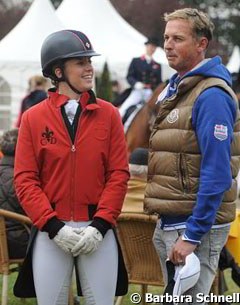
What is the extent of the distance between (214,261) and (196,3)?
134 ft

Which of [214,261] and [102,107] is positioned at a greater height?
[102,107]

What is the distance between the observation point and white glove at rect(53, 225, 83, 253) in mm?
4117

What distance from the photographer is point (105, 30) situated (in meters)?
20.2

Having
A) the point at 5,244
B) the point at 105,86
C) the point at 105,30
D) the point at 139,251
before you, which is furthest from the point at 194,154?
the point at 105,86

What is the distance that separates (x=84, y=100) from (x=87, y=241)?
76cm

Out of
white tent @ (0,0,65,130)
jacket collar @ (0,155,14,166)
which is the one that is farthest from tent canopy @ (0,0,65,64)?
jacket collar @ (0,155,14,166)

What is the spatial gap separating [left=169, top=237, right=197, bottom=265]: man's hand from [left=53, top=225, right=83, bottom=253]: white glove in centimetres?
51

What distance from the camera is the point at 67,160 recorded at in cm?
421

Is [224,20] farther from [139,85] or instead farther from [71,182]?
[71,182]

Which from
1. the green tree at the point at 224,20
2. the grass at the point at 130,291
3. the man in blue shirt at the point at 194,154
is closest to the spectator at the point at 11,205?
the grass at the point at 130,291

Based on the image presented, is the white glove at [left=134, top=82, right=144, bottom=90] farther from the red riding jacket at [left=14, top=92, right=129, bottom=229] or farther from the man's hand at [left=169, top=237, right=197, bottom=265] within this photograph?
the man's hand at [left=169, top=237, right=197, bottom=265]

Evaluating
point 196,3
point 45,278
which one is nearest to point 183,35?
point 45,278

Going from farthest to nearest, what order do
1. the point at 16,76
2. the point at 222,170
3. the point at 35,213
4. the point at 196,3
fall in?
the point at 196,3 → the point at 16,76 → the point at 35,213 → the point at 222,170

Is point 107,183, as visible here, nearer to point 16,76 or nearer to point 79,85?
point 79,85
